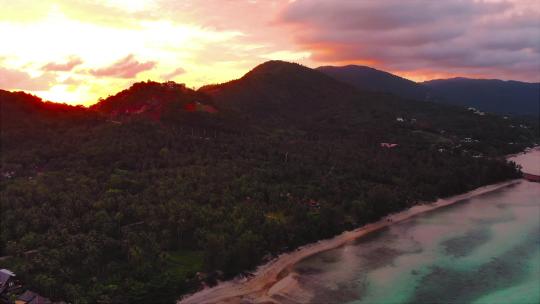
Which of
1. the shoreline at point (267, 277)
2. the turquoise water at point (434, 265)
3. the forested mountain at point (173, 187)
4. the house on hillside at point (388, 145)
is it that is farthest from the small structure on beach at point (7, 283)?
the house on hillside at point (388, 145)

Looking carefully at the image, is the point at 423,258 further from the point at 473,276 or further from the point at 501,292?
the point at 501,292

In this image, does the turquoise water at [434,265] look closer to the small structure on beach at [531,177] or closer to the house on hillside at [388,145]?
the small structure on beach at [531,177]

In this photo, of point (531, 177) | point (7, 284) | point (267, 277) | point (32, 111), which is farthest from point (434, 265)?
point (32, 111)

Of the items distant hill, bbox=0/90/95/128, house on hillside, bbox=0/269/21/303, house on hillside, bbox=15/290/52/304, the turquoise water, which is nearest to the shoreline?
the turquoise water

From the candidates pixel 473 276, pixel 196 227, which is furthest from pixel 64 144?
pixel 473 276

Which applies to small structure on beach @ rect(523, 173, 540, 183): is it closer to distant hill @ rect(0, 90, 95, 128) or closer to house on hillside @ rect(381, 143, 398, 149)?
house on hillside @ rect(381, 143, 398, 149)

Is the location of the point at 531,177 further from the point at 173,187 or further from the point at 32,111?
the point at 32,111
